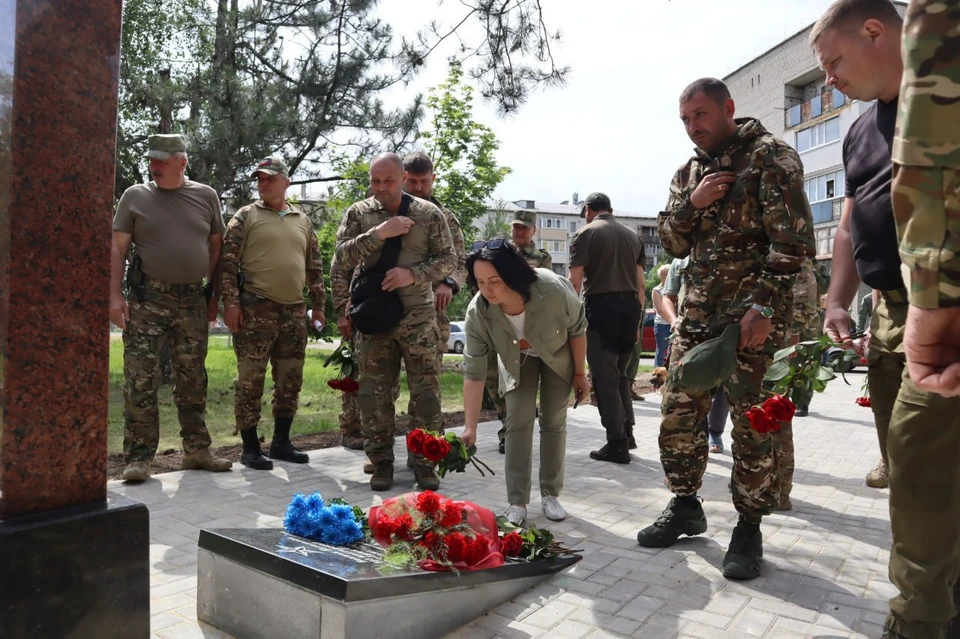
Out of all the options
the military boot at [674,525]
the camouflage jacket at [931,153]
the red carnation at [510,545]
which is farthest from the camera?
the military boot at [674,525]

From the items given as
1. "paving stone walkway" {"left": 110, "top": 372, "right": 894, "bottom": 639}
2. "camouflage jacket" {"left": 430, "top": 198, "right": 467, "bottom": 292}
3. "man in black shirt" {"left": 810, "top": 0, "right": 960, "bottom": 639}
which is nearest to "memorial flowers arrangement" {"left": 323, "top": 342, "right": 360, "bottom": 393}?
"paving stone walkway" {"left": 110, "top": 372, "right": 894, "bottom": 639}

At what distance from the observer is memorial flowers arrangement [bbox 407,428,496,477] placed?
3.59 meters

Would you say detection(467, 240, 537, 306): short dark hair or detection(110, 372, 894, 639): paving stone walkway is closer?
detection(110, 372, 894, 639): paving stone walkway

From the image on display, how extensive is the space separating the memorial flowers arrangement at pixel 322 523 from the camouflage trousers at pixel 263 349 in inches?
109

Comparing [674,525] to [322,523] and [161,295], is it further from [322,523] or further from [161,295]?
[161,295]

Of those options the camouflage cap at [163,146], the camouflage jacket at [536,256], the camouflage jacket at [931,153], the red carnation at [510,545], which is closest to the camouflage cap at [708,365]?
the red carnation at [510,545]

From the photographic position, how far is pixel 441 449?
359cm

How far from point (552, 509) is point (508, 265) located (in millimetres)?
1585

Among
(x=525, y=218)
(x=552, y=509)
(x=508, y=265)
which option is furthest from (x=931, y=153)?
(x=525, y=218)

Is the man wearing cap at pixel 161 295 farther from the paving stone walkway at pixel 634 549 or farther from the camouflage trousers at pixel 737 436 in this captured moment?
the camouflage trousers at pixel 737 436

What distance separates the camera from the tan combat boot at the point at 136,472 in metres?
5.30

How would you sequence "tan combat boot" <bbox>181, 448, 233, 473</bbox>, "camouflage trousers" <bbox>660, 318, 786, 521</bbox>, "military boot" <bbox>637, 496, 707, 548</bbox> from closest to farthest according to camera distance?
"camouflage trousers" <bbox>660, 318, 786, 521</bbox>
"military boot" <bbox>637, 496, 707, 548</bbox>
"tan combat boot" <bbox>181, 448, 233, 473</bbox>

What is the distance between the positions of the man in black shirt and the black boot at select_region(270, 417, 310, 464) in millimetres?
4496

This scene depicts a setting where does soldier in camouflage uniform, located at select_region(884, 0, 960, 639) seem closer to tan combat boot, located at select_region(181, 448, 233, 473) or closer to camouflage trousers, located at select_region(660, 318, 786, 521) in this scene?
camouflage trousers, located at select_region(660, 318, 786, 521)
